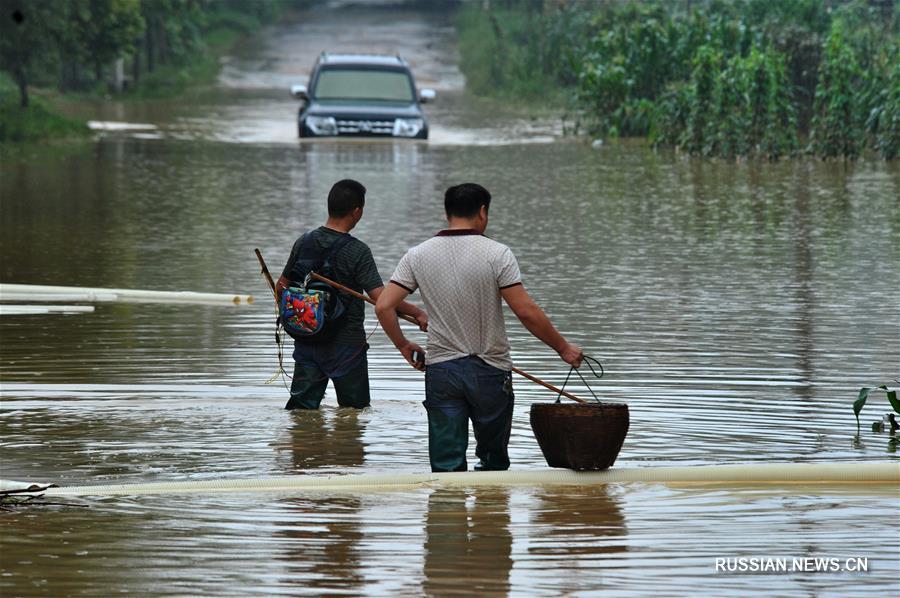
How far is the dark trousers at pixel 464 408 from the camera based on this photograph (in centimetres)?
693

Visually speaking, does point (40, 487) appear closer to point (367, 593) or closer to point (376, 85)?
point (367, 593)

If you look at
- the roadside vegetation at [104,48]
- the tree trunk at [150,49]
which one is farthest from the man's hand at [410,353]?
the tree trunk at [150,49]

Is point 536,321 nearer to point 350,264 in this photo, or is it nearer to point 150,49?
point 350,264

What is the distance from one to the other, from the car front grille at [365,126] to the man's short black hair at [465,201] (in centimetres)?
2258

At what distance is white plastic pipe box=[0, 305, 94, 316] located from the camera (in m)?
12.5

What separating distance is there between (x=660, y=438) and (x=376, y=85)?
74.4 ft

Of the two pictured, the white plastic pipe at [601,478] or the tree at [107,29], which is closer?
the white plastic pipe at [601,478]

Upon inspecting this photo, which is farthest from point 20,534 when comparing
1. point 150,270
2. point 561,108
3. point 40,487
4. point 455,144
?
point 561,108

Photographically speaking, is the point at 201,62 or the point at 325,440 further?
the point at 201,62

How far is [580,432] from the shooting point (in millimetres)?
7090

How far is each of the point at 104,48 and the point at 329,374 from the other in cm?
2754

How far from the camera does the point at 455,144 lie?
29.4 meters

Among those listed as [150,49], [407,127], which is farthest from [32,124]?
[150,49]

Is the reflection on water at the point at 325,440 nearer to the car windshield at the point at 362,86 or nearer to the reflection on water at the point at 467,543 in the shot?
the reflection on water at the point at 467,543
